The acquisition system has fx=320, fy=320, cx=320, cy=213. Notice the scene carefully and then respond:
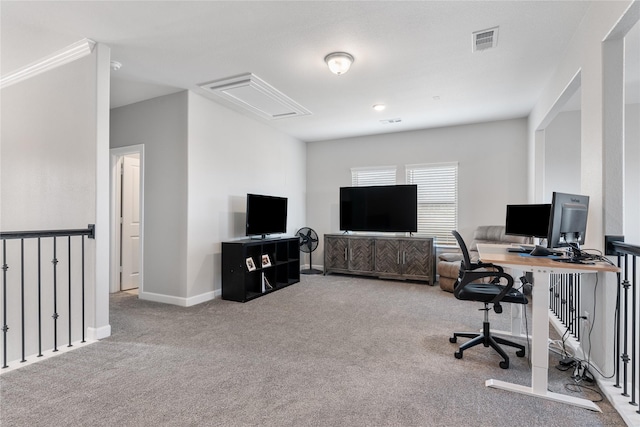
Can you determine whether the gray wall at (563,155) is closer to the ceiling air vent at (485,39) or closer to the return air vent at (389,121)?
the return air vent at (389,121)

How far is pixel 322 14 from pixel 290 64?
92 centimetres

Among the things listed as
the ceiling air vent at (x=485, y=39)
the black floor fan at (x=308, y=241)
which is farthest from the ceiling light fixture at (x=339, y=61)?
the black floor fan at (x=308, y=241)

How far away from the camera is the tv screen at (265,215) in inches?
187

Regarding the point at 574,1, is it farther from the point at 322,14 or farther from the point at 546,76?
the point at 322,14

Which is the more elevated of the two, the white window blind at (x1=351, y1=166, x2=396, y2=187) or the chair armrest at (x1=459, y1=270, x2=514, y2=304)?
the white window blind at (x1=351, y1=166, x2=396, y2=187)

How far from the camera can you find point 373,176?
21.0ft


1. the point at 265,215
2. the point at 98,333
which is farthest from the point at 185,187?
the point at 98,333

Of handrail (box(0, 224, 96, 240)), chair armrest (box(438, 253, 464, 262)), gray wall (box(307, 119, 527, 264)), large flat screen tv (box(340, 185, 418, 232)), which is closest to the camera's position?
handrail (box(0, 224, 96, 240))

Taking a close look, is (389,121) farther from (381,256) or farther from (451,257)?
(451,257)

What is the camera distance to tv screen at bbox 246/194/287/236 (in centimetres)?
476

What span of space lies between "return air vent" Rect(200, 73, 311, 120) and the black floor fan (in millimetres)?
2273

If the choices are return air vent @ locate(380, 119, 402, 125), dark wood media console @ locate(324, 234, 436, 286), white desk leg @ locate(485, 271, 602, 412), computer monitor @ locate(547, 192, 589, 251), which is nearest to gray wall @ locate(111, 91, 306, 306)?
dark wood media console @ locate(324, 234, 436, 286)

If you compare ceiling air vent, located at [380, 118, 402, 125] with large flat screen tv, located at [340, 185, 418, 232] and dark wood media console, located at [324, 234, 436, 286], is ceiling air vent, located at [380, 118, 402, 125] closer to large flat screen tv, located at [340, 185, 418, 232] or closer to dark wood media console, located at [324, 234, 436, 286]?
large flat screen tv, located at [340, 185, 418, 232]

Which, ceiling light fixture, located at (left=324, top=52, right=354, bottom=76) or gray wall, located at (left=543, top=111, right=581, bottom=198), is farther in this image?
gray wall, located at (left=543, top=111, right=581, bottom=198)
